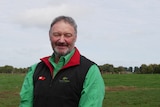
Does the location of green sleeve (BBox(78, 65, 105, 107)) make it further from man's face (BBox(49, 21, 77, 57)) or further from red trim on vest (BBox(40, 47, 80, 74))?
man's face (BBox(49, 21, 77, 57))

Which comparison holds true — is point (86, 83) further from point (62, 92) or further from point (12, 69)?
point (12, 69)

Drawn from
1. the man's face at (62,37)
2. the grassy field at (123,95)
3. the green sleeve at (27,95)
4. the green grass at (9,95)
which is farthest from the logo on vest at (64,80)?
the green grass at (9,95)

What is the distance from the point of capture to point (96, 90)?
9.41 ft

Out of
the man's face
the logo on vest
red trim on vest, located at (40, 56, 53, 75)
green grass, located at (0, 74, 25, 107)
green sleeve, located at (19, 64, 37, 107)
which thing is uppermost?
the man's face

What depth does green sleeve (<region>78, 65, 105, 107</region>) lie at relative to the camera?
2.84m

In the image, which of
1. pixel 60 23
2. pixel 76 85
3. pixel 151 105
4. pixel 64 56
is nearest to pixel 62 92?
pixel 76 85

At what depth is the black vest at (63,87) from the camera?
114 inches

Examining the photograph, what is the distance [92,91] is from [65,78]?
266 mm

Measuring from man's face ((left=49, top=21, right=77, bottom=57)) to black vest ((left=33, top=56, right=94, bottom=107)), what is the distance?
17 cm

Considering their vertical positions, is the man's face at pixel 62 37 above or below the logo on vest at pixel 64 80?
above

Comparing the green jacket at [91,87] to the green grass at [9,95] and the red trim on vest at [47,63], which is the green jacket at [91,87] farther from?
the green grass at [9,95]

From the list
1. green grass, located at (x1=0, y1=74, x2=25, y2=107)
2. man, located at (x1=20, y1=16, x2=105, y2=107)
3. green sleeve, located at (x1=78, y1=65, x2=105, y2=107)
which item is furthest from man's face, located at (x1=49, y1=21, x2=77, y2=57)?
green grass, located at (x1=0, y1=74, x2=25, y2=107)

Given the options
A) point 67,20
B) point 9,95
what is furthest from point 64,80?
point 9,95

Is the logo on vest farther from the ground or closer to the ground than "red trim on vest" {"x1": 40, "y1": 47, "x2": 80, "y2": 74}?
closer to the ground
